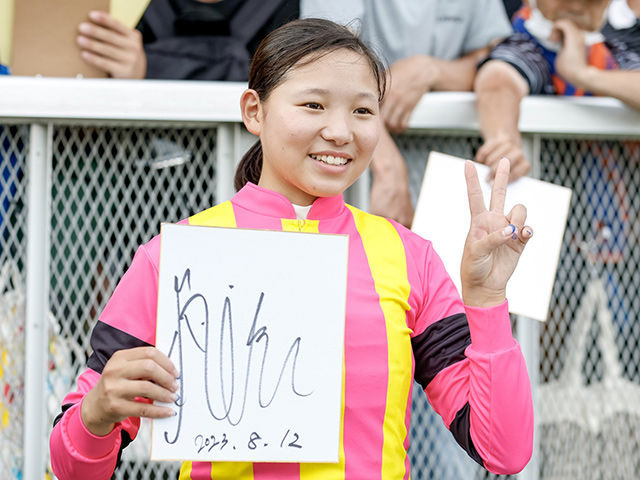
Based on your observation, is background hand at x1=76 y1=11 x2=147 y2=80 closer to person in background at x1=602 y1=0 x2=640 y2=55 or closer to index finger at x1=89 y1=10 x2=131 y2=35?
index finger at x1=89 y1=10 x2=131 y2=35

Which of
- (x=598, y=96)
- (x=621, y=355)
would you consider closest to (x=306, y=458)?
(x=621, y=355)

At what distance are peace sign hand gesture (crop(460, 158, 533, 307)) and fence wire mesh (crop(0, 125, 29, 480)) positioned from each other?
0.80 metres

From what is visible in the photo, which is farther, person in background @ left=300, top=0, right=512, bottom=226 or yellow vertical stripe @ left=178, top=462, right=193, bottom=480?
person in background @ left=300, top=0, right=512, bottom=226

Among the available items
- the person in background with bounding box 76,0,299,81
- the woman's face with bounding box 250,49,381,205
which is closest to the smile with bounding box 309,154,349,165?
the woman's face with bounding box 250,49,381,205

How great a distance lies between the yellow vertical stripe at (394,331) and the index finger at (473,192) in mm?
113

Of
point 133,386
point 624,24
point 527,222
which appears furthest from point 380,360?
point 624,24

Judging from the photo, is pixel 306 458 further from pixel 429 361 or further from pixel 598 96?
pixel 598 96

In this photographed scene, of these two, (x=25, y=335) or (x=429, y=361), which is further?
(x=25, y=335)

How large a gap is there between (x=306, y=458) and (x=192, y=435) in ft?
0.36

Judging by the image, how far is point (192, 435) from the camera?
716mm

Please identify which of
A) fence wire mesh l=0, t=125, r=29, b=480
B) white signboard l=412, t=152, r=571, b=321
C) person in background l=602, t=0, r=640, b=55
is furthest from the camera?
person in background l=602, t=0, r=640, b=55

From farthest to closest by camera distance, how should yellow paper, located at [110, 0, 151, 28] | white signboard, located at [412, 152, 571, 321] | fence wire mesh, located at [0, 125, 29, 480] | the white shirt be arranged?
the white shirt
yellow paper, located at [110, 0, 151, 28]
fence wire mesh, located at [0, 125, 29, 480]
white signboard, located at [412, 152, 571, 321]

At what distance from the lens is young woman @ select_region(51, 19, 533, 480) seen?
0.74 m

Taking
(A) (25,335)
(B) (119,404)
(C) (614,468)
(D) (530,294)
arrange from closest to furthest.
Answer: (B) (119,404) < (D) (530,294) < (A) (25,335) < (C) (614,468)
